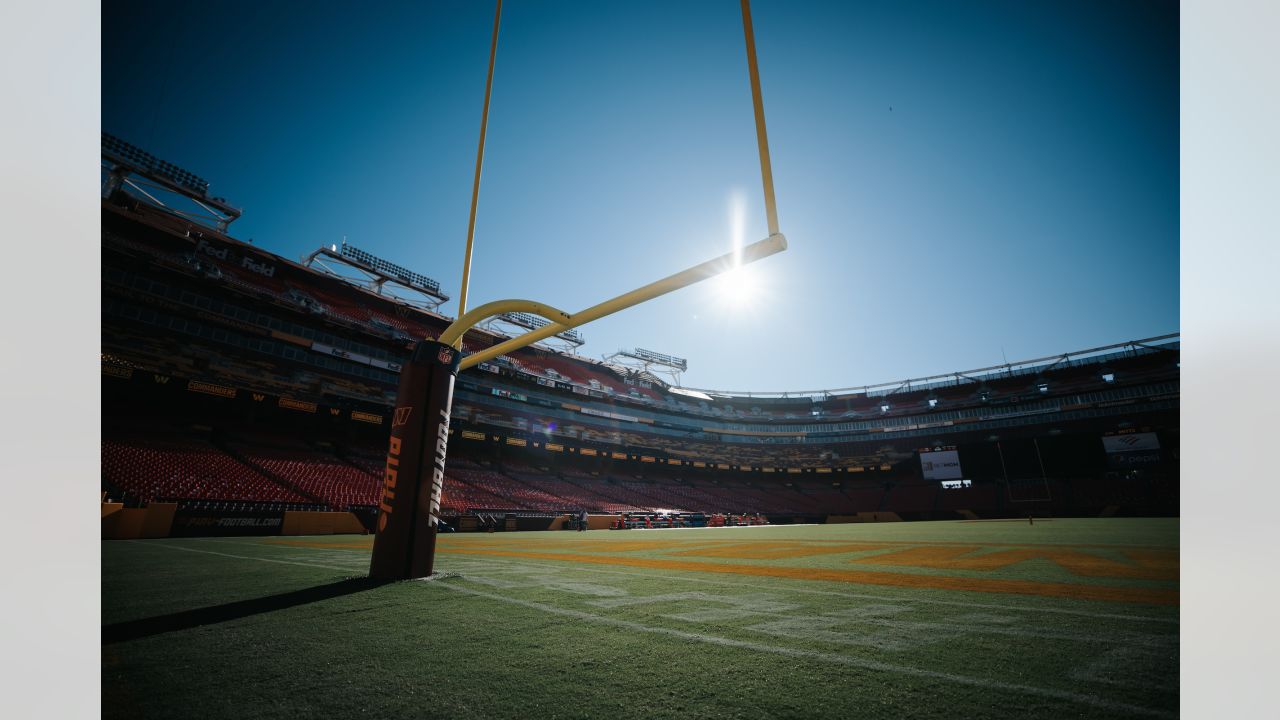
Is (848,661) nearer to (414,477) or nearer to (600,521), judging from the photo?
(414,477)

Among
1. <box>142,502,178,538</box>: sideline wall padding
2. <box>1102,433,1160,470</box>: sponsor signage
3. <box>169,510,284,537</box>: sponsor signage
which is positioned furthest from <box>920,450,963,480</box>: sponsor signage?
<box>142,502,178,538</box>: sideline wall padding

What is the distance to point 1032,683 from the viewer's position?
77.2 inches

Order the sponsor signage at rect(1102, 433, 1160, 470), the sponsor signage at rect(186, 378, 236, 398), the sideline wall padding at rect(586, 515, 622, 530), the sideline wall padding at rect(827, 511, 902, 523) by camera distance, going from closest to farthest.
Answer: the sponsor signage at rect(186, 378, 236, 398)
the sideline wall padding at rect(586, 515, 622, 530)
the sponsor signage at rect(1102, 433, 1160, 470)
the sideline wall padding at rect(827, 511, 902, 523)

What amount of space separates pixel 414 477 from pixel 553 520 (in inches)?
802

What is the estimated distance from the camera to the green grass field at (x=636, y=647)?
1804 mm

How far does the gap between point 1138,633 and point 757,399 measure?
56.4m

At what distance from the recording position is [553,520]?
23.8m

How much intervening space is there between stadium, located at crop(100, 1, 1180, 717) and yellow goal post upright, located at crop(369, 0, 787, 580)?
0.03m

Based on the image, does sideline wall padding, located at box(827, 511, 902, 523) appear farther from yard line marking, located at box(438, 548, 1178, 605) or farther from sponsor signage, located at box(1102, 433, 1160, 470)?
yard line marking, located at box(438, 548, 1178, 605)

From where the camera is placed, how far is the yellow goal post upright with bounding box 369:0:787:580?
4.61m

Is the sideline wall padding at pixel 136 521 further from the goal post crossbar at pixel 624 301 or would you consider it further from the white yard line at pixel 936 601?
the white yard line at pixel 936 601

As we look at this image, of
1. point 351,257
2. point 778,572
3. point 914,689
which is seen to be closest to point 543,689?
point 914,689

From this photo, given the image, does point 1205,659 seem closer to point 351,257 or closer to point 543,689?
point 543,689

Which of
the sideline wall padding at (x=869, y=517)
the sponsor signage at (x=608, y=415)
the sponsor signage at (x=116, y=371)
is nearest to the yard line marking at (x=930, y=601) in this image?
the sponsor signage at (x=116, y=371)
